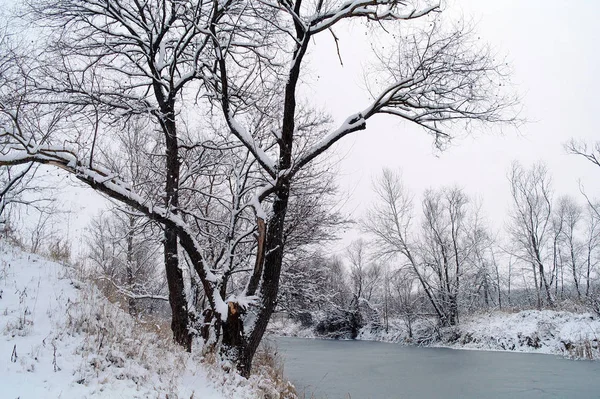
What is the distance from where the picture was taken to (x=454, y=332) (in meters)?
23.4

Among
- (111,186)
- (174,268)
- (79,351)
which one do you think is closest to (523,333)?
(174,268)

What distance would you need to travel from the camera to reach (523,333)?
19172 mm

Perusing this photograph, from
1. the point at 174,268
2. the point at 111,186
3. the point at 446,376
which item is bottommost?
the point at 446,376

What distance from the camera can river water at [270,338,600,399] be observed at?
10.1m

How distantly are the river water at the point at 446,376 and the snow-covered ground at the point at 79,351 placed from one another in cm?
366

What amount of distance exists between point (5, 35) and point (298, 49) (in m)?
5.61

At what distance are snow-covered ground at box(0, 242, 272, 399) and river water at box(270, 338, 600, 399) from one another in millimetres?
3656

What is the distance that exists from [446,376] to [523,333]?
358 inches

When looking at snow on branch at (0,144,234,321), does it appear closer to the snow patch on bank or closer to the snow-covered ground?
the snow-covered ground

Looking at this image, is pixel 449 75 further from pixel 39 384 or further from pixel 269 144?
pixel 39 384

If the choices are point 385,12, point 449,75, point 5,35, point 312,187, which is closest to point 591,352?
point 312,187

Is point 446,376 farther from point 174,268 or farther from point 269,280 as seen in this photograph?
point 174,268

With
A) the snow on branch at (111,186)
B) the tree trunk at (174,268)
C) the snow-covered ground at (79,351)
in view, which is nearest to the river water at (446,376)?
the tree trunk at (174,268)

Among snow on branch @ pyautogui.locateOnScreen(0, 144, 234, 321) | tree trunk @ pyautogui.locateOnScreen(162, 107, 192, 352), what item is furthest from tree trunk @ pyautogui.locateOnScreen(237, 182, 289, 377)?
tree trunk @ pyautogui.locateOnScreen(162, 107, 192, 352)
